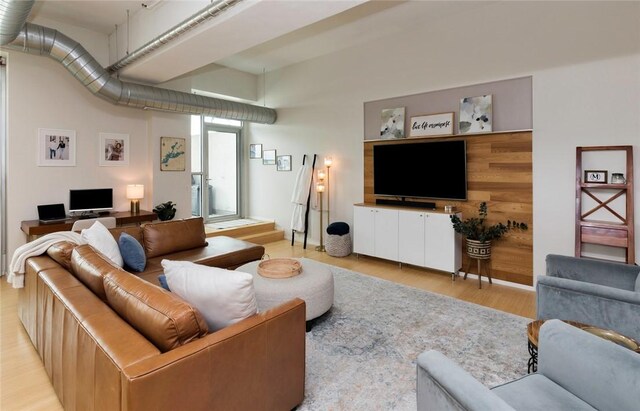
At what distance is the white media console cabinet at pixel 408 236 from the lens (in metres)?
4.50

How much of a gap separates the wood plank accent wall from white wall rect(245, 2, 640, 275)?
4.5 inches

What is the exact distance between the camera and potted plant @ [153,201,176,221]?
5477mm

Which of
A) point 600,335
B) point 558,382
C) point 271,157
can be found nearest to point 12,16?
point 271,157

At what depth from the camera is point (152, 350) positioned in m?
1.37

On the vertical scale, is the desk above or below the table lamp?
below

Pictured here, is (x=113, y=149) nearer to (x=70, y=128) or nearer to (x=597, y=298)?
(x=70, y=128)

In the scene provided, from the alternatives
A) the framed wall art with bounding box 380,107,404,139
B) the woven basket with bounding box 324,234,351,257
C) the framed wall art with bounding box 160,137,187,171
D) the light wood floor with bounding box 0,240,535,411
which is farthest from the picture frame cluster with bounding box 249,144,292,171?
the framed wall art with bounding box 380,107,404,139

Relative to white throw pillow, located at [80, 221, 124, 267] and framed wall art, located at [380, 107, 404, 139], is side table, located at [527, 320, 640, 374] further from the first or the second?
framed wall art, located at [380, 107, 404, 139]

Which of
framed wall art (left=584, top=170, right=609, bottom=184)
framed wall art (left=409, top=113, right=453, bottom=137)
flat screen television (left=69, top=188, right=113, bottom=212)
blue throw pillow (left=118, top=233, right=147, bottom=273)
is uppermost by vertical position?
framed wall art (left=409, top=113, right=453, bottom=137)

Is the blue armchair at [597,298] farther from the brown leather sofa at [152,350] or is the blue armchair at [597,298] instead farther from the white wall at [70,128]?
the white wall at [70,128]

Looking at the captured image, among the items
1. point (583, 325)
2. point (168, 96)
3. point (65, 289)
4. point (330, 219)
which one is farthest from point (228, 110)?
point (583, 325)

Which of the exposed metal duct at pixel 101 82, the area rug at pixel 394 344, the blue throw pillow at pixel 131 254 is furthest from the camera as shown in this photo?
the exposed metal duct at pixel 101 82

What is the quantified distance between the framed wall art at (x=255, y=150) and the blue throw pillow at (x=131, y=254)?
450 cm

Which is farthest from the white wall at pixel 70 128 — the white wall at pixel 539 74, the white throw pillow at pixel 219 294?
the white throw pillow at pixel 219 294
